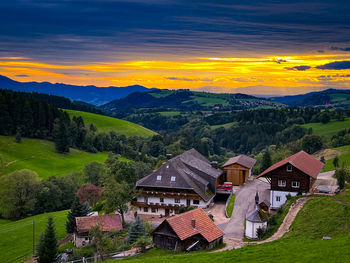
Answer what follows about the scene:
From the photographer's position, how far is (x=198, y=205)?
189 ft

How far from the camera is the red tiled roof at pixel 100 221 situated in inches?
2006

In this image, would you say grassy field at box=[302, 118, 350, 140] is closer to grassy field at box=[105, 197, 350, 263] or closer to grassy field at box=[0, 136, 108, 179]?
grassy field at box=[0, 136, 108, 179]

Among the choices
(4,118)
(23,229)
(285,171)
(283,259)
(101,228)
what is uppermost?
(4,118)

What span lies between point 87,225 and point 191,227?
1959cm

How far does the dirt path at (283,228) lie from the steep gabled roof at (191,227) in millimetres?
1674

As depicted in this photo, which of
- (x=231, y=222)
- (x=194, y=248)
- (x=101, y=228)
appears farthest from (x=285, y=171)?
(x=101, y=228)

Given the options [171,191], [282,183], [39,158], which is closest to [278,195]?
[282,183]

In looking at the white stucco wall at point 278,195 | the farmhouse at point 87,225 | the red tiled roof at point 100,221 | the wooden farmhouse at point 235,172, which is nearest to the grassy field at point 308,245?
the white stucco wall at point 278,195

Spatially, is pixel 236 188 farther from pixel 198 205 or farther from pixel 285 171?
pixel 285 171

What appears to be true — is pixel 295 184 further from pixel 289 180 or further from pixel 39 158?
pixel 39 158

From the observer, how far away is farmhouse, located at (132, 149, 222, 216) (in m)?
57.8

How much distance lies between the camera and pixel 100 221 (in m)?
50.8

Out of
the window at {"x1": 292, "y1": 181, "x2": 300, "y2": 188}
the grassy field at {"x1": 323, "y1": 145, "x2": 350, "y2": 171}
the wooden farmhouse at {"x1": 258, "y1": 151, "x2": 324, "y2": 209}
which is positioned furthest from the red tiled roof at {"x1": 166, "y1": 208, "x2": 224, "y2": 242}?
the grassy field at {"x1": 323, "y1": 145, "x2": 350, "y2": 171}

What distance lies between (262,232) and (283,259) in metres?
15.3
